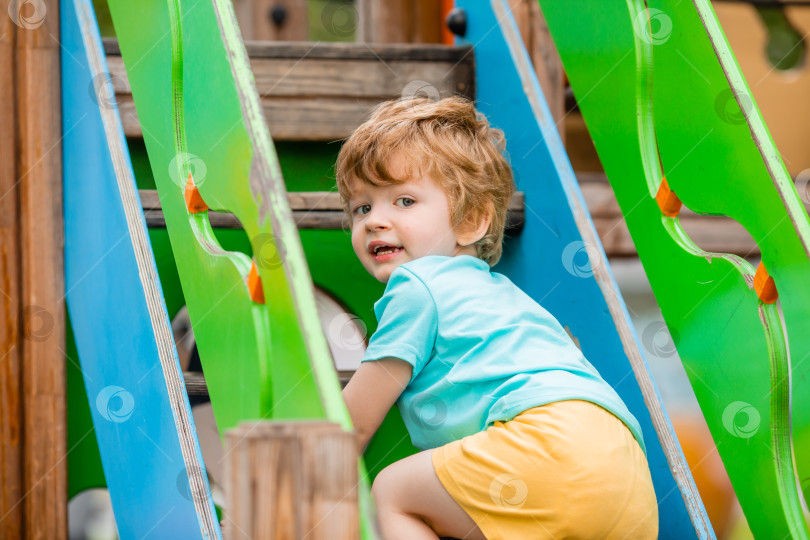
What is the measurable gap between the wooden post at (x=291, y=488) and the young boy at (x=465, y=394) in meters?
0.48

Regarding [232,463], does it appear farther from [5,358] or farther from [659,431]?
[5,358]

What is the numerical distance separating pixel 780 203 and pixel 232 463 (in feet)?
2.97

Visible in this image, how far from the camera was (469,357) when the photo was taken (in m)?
1.29

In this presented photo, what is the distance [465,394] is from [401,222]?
36 centimetres

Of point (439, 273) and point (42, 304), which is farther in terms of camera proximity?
point (42, 304)

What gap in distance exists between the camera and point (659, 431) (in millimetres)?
1610

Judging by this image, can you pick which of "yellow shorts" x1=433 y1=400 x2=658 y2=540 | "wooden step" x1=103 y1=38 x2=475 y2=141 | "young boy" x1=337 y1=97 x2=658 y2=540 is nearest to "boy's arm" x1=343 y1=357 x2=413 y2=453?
"young boy" x1=337 y1=97 x2=658 y2=540

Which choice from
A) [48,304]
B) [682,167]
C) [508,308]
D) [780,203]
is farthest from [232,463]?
[48,304]

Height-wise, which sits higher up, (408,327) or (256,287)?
(256,287)

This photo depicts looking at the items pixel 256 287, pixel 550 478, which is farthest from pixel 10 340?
pixel 550 478

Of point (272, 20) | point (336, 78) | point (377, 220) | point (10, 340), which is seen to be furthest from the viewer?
point (272, 20)

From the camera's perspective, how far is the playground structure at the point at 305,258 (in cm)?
111

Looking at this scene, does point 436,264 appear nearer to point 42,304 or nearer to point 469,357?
point 469,357

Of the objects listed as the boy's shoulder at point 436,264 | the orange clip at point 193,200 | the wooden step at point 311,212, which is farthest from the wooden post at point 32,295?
the boy's shoulder at point 436,264
